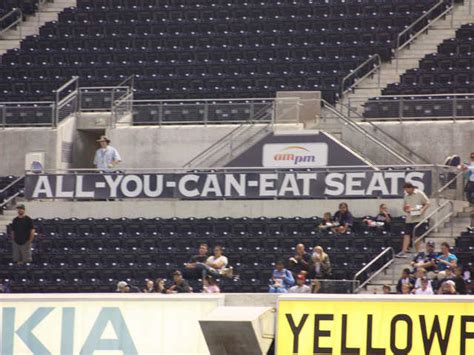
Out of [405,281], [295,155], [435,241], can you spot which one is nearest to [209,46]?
[295,155]

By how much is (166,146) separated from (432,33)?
659 centimetres

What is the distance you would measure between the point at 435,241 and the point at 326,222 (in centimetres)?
193

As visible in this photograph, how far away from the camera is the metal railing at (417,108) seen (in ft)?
108

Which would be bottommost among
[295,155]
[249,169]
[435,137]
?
[249,169]

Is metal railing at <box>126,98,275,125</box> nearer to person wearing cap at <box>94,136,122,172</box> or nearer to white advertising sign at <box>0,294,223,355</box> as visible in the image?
person wearing cap at <box>94,136,122,172</box>

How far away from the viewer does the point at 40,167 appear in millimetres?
34438

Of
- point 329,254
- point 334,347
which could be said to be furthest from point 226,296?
point 329,254

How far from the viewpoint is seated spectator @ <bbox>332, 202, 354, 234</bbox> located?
2960 cm

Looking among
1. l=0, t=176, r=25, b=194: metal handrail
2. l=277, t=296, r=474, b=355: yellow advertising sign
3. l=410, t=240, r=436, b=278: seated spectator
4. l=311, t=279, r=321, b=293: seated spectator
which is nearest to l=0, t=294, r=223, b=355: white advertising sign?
l=277, t=296, r=474, b=355: yellow advertising sign

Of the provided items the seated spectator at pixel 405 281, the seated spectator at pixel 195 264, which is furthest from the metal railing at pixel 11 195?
the seated spectator at pixel 405 281

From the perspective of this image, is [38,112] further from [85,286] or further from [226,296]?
[226,296]

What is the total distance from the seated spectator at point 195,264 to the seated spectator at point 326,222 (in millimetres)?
2229

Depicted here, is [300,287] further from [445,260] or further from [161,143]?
[161,143]

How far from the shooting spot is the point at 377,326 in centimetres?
2127
